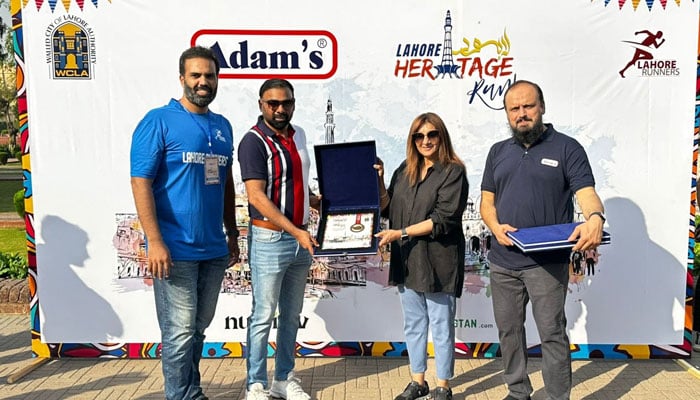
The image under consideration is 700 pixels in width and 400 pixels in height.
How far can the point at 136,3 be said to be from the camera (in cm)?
412

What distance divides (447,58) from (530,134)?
1228mm

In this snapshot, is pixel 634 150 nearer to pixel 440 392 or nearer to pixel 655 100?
pixel 655 100

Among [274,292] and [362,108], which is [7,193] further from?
[274,292]

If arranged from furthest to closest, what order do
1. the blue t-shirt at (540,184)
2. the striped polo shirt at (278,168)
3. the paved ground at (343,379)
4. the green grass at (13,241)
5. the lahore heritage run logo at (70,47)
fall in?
the green grass at (13,241), the lahore heritage run logo at (70,47), the paved ground at (343,379), the striped polo shirt at (278,168), the blue t-shirt at (540,184)

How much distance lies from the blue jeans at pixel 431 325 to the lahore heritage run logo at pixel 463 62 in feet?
5.37

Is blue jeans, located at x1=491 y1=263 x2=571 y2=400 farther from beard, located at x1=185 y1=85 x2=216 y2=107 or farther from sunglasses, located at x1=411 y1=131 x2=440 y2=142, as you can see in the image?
beard, located at x1=185 y1=85 x2=216 y2=107

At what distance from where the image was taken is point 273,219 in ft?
10.6

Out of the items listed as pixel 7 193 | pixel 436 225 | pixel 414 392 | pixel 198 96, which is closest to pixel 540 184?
pixel 436 225

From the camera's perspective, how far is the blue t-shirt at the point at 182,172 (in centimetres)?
291

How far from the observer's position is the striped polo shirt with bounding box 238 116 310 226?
10.7 ft

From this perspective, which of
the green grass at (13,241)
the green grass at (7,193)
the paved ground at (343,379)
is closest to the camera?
the paved ground at (343,379)

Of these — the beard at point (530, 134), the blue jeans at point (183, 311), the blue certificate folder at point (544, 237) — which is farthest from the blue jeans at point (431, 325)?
the blue jeans at point (183, 311)

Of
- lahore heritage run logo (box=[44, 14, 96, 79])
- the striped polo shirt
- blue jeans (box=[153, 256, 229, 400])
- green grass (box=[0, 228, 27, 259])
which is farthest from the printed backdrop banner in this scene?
green grass (box=[0, 228, 27, 259])

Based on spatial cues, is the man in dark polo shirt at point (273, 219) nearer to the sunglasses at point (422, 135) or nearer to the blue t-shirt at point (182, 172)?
the blue t-shirt at point (182, 172)
